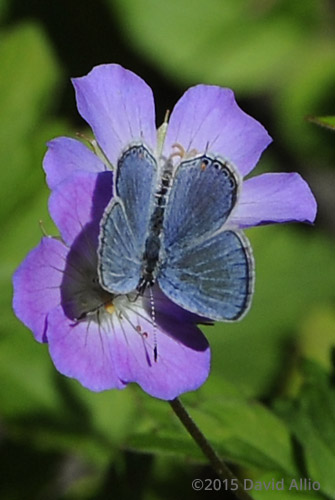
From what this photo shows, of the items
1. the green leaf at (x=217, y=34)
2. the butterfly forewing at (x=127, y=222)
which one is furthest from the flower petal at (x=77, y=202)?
the green leaf at (x=217, y=34)

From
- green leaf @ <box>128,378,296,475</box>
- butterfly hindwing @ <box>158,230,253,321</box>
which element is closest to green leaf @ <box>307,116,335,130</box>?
butterfly hindwing @ <box>158,230,253,321</box>

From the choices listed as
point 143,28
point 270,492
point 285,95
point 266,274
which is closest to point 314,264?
point 266,274

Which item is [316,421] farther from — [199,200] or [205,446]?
[199,200]

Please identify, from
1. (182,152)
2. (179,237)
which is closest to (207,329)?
(182,152)

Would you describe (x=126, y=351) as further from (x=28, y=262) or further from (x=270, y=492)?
(x=270, y=492)

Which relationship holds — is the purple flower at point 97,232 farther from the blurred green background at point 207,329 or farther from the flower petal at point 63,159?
the blurred green background at point 207,329

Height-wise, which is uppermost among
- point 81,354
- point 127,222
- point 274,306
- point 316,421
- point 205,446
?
point 127,222

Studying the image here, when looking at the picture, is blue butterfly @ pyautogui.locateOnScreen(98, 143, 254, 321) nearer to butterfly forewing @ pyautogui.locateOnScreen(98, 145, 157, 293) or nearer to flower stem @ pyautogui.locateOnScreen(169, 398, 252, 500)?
butterfly forewing @ pyautogui.locateOnScreen(98, 145, 157, 293)
